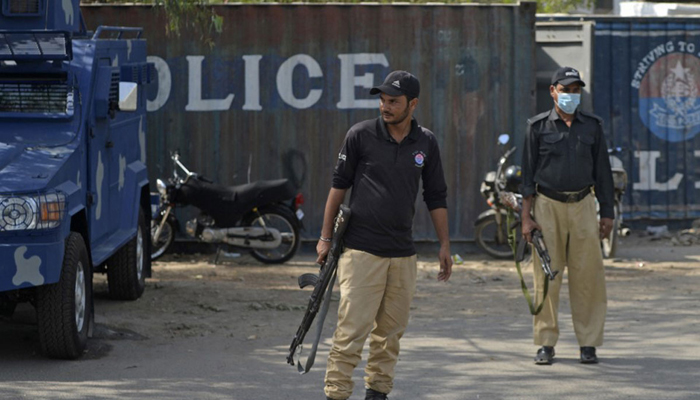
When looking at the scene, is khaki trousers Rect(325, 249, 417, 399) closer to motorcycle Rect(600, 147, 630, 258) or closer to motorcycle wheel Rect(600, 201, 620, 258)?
motorcycle Rect(600, 147, 630, 258)

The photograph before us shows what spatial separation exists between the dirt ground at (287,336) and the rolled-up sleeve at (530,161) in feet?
3.90

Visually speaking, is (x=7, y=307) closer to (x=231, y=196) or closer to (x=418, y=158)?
(x=418, y=158)

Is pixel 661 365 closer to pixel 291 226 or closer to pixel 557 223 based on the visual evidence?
pixel 557 223

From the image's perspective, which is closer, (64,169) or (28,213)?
(28,213)

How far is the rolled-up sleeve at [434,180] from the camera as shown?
680cm

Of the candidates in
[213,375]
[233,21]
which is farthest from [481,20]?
[213,375]

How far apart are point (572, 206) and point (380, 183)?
2260 millimetres

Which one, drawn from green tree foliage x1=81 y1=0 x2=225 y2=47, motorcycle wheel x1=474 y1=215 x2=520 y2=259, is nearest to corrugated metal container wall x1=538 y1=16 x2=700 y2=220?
motorcycle wheel x1=474 y1=215 x2=520 y2=259

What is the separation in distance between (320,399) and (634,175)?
9416 millimetres

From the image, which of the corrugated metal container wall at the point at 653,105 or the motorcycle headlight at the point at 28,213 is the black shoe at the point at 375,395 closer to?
the motorcycle headlight at the point at 28,213

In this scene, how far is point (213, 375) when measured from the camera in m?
7.97

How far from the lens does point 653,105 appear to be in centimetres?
1569

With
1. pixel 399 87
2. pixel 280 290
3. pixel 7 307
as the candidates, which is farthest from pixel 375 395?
pixel 280 290

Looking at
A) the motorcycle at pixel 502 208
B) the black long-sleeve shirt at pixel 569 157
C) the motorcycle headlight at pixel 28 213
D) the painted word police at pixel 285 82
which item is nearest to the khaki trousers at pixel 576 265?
the black long-sleeve shirt at pixel 569 157
